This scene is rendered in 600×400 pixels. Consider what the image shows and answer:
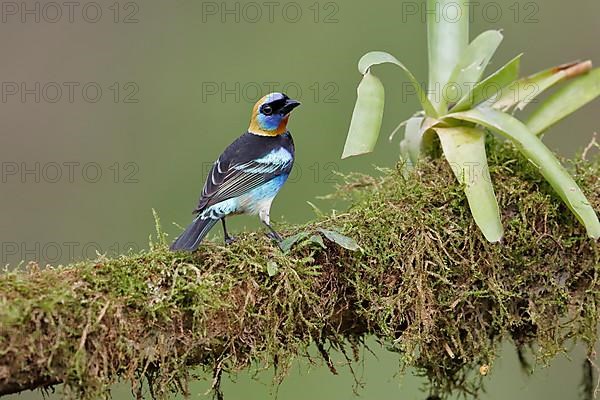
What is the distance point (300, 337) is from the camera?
279 centimetres

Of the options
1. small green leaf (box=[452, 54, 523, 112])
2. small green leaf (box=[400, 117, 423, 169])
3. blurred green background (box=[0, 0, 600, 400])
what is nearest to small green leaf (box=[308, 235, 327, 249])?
small green leaf (box=[400, 117, 423, 169])

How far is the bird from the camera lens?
326 centimetres

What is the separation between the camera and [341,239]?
284 centimetres

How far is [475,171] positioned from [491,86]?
0.34 m

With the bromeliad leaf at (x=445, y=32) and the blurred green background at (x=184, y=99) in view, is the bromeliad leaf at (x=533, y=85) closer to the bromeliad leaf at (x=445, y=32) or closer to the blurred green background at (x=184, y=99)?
the bromeliad leaf at (x=445, y=32)

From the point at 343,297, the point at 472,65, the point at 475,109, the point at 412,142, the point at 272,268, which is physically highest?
the point at 472,65

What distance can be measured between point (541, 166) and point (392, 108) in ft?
10.1

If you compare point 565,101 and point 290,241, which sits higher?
point 565,101

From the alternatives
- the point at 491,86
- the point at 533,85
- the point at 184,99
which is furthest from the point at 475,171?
the point at 184,99

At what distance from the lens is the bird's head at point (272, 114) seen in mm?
3717

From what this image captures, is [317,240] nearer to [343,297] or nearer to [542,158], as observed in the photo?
[343,297]

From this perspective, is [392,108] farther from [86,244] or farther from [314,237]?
[314,237]

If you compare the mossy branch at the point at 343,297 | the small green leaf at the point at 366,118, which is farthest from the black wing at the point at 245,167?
the small green leaf at the point at 366,118

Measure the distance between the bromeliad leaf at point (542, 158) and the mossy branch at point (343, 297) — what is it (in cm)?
10
